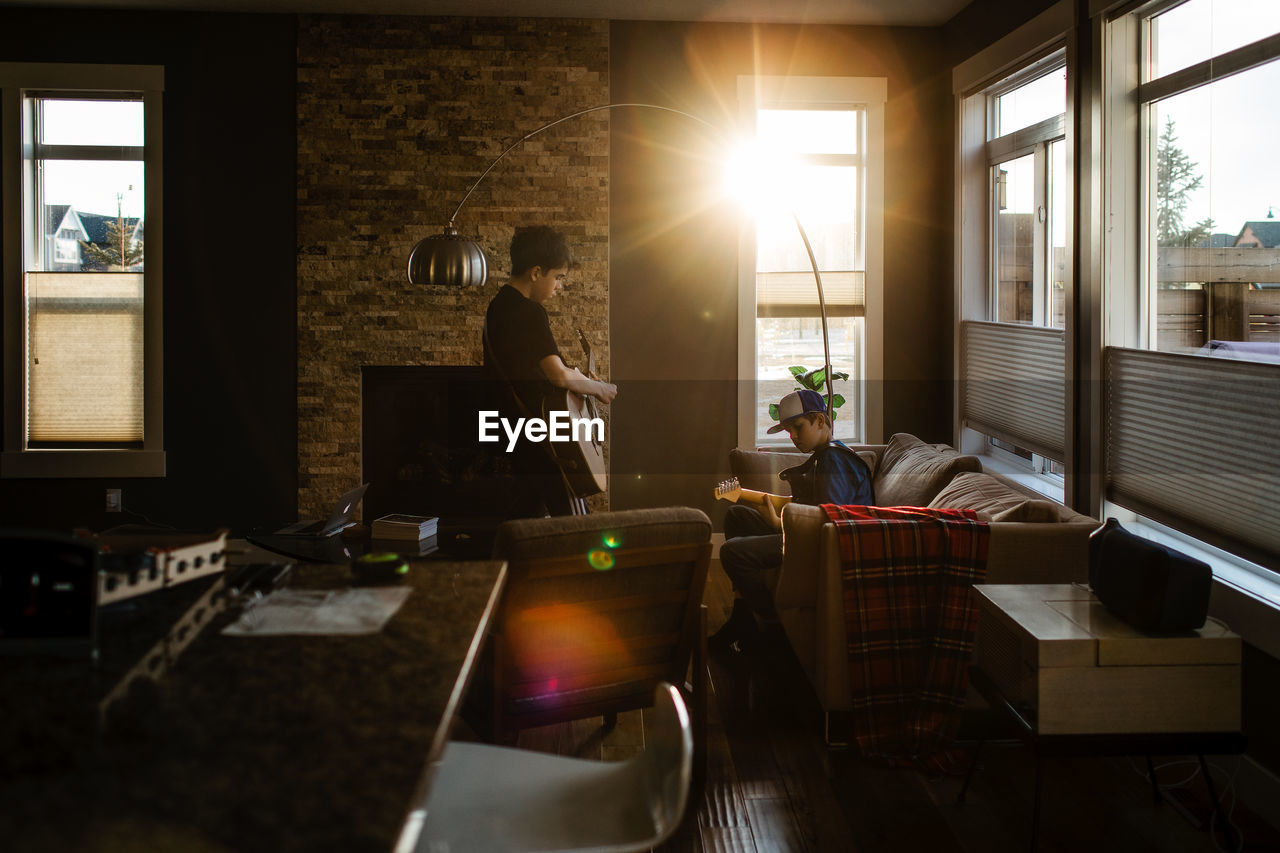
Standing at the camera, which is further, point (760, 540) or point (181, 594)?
point (760, 540)

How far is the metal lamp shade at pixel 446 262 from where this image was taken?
4.15 meters

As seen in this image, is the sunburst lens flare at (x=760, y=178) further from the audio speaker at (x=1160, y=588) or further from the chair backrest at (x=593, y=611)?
the audio speaker at (x=1160, y=588)

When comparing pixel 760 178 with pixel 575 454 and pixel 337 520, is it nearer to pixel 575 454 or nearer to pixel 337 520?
pixel 575 454

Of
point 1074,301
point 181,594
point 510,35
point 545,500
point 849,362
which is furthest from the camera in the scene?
point 849,362

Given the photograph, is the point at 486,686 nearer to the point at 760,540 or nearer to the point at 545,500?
the point at 545,500

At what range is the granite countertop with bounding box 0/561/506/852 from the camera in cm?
85

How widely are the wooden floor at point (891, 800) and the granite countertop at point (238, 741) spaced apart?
4.95 feet

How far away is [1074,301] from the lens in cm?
398

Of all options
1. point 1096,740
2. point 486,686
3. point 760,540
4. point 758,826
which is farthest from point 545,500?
point 1096,740

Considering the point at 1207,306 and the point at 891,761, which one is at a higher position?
the point at 1207,306

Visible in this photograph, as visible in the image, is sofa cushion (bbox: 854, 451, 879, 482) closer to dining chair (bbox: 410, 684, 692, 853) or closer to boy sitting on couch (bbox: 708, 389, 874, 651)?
boy sitting on couch (bbox: 708, 389, 874, 651)

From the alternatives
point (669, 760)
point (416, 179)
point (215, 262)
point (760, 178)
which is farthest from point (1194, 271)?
point (215, 262)

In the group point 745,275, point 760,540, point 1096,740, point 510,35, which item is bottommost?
point 1096,740

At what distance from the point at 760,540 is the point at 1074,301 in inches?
64.7
